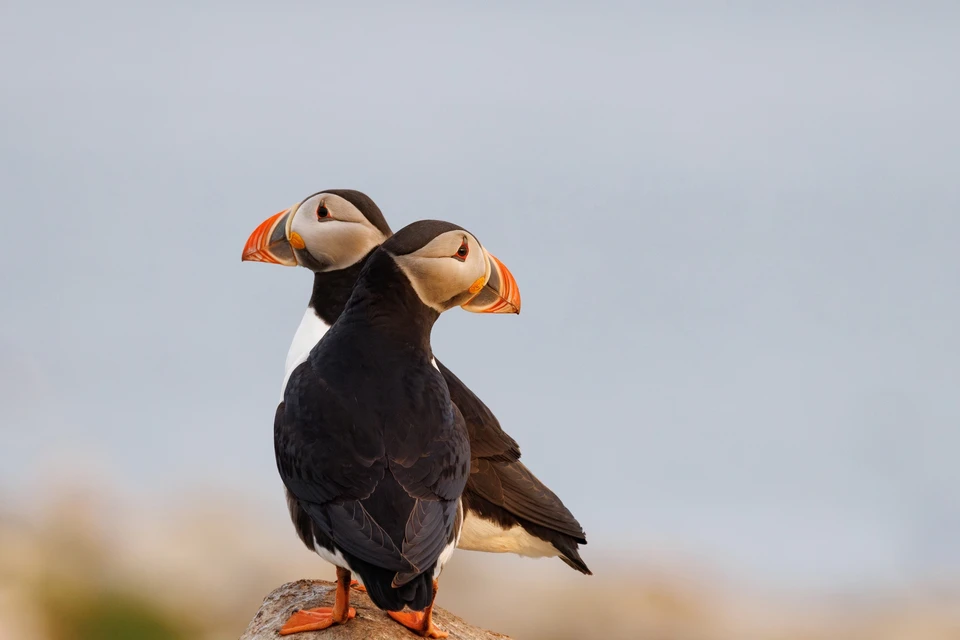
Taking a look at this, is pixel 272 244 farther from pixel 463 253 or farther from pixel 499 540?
pixel 499 540

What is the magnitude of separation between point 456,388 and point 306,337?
2.73 feet

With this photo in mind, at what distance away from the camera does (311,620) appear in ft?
19.4

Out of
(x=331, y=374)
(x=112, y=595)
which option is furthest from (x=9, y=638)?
(x=331, y=374)

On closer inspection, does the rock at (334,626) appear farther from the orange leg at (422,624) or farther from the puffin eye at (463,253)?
the puffin eye at (463,253)

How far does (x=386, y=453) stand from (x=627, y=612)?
711 centimetres

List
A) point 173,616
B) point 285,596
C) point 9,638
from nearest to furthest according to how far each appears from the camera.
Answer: point 285,596
point 9,638
point 173,616

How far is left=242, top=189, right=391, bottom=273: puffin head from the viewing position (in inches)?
257

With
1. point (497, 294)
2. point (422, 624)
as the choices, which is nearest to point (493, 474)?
point (422, 624)

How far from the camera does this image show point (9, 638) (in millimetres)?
9859

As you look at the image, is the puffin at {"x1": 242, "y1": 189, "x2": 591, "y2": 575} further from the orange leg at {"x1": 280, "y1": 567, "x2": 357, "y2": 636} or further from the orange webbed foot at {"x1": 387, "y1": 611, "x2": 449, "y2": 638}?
the orange leg at {"x1": 280, "y1": 567, "x2": 357, "y2": 636}

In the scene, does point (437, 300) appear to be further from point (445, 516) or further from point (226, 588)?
point (226, 588)

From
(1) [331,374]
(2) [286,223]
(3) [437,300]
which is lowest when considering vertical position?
(1) [331,374]

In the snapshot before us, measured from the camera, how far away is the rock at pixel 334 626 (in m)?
5.75

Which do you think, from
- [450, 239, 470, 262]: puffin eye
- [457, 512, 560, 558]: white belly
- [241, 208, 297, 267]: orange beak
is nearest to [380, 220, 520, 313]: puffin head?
[450, 239, 470, 262]: puffin eye
